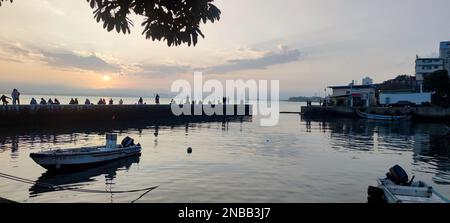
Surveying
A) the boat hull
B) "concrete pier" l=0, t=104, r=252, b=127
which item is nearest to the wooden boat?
"concrete pier" l=0, t=104, r=252, b=127

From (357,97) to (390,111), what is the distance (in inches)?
574

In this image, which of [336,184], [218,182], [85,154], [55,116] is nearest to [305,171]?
[336,184]

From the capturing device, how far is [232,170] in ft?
88.7

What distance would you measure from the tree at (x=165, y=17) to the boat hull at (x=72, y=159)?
1956 cm

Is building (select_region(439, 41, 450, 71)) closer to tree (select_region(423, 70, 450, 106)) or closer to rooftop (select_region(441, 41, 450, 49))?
rooftop (select_region(441, 41, 450, 49))

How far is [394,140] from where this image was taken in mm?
48719

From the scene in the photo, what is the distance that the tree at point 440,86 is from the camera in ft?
321

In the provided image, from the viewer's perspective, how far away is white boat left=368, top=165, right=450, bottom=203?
55.5ft

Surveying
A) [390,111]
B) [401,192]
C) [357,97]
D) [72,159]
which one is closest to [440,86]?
[390,111]

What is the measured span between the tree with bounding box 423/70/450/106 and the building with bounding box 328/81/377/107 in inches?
555

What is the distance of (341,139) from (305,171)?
23.8 metres
